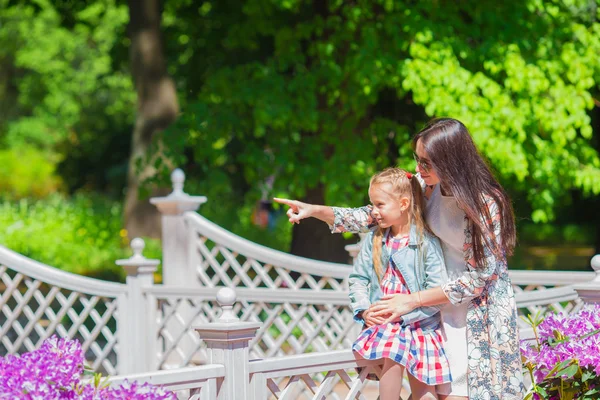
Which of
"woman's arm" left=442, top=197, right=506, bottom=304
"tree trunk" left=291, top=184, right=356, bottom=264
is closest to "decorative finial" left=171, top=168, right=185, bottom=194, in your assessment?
"tree trunk" left=291, top=184, right=356, bottom=264

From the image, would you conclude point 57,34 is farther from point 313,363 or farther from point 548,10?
point 313,363

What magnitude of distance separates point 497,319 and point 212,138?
7018mm

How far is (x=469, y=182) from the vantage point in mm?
3543

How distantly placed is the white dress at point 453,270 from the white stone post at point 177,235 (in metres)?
4.17

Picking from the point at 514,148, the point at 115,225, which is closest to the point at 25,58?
the point at 115,225

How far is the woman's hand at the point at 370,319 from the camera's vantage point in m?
3.60

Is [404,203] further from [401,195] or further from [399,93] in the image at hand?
[399,93]

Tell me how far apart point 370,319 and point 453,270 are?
15.0 inches

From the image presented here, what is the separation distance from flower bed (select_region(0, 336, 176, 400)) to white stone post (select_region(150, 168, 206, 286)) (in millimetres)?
4669

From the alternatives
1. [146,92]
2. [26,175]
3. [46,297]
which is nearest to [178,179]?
[46,297]

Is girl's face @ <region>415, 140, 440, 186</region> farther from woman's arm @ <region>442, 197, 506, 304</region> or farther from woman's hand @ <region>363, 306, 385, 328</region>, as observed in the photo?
woman's hand @ <region>363, 306, 385, 328</region>

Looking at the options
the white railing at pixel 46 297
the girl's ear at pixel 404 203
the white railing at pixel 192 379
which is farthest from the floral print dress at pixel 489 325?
the white railing at pixel 46 297

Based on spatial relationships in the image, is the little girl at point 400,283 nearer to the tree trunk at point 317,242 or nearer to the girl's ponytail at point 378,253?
the girl's ponytail at point 378,253

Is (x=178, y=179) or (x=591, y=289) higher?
(x=178, y=179)
